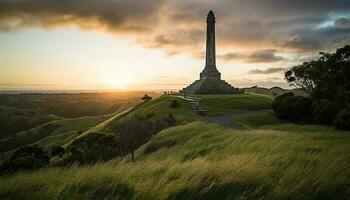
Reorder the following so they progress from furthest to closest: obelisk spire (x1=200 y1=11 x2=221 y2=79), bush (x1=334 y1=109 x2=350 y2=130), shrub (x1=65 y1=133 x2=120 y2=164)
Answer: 1. obelisk spire (x1=200 y1=11 x2=221 y2=79)
2. shrub (x1=65 y1=133 x2=120 y2=164)
3. bush (x1=334 y1=109 x2=350 y2=130)

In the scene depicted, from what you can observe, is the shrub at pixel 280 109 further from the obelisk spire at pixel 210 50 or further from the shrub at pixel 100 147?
the obelisk spire at pixel 210 50

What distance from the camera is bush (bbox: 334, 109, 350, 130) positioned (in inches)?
1097

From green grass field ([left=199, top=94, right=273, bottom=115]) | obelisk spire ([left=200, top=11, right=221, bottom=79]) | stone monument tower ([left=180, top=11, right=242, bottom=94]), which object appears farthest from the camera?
obelisk spire ([left=200, top=11, right=221, bottom=79])

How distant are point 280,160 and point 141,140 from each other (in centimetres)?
2813

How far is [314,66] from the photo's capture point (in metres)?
48.7

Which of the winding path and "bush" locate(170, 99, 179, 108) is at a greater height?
"bush" locate(170, 99, 179, 108)

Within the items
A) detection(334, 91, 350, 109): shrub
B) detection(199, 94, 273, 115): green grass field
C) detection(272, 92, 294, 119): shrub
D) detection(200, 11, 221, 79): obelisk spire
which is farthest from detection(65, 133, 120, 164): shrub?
detection(200, 11, 221, 79): obelisk spire

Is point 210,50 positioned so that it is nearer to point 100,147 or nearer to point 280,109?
point 280,109

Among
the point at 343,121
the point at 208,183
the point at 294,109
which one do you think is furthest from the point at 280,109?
the point at 208,183

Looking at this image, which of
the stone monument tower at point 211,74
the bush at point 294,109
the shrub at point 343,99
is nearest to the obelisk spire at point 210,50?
the stone monument tower at point 211,74

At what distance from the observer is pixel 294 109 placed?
35906mm

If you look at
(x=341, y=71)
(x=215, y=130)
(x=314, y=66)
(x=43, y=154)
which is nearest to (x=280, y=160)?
(x=215, y=130)

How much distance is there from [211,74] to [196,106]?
16.0 meters

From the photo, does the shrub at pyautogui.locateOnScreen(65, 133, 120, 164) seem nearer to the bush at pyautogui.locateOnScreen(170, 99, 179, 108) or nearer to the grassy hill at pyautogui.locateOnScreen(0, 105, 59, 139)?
the bush at pyautogui.locateOnScreen(170, 99, 179, 108)
